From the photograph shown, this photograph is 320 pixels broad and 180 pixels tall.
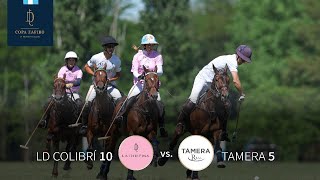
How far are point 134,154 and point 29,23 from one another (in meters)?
5.05

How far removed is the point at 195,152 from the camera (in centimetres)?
1838

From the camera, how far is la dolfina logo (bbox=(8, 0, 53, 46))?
2159cm

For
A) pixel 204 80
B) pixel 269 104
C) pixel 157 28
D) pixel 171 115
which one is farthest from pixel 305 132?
pixel 204 80

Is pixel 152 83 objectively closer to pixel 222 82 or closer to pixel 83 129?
pixel 222 82

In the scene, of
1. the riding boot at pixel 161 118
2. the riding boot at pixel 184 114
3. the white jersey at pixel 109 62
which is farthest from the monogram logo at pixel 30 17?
the riding boot at pixel 184 114

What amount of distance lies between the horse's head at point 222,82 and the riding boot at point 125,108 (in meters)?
1.71

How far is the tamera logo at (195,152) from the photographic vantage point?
60.1 ft

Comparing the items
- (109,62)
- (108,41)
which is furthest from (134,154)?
(108,41)

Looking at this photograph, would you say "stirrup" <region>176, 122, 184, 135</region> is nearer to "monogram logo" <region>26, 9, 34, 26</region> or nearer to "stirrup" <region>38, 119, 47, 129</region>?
"stirrup" <region>38, 119, 47, 129</region>

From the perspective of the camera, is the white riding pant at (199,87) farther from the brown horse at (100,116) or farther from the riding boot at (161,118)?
the brown horse at (100,116)

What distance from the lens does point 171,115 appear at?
28.6m

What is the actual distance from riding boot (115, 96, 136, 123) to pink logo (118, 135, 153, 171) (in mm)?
1097

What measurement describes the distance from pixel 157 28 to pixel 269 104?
1085 cm

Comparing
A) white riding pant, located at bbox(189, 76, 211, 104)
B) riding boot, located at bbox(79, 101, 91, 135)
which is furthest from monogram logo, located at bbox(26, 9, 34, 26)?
white riding pant, located at bbox(189, 76, 211, 104)
